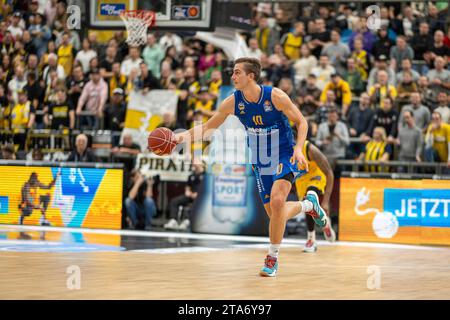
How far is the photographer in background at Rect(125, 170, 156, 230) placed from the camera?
2016cm

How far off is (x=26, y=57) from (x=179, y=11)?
270 inches

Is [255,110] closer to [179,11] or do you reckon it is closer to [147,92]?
[179,11]

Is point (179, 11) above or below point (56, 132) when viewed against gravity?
above

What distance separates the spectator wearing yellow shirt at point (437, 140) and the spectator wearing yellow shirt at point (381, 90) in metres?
1.52

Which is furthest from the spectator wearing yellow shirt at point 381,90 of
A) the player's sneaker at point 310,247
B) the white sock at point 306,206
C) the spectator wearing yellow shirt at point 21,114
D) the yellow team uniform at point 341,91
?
the spectator wearing yellow shirt at point 21,114

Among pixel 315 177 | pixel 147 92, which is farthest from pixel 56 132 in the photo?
pixel 315 177

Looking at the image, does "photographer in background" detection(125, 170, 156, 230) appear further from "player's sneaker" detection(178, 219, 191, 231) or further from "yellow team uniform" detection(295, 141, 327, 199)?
"yellow team uniform" detection(295, 141, 327, 199)

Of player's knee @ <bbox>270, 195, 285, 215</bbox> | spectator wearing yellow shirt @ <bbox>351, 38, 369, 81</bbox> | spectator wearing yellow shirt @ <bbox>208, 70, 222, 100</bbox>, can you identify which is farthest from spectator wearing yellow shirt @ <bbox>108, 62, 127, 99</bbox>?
player's knee @ <bbox>270, 195, 285, 215</bbox>

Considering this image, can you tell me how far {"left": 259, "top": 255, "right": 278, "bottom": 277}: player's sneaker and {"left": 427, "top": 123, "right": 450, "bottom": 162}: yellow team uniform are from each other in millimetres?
9057

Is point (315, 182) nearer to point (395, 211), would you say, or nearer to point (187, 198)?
point (395, 211)

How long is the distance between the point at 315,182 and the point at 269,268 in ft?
18.0

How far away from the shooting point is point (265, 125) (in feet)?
37.4

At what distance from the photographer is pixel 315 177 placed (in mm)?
16219

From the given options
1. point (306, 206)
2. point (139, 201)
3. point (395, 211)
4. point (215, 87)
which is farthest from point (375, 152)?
point (306, 206)
